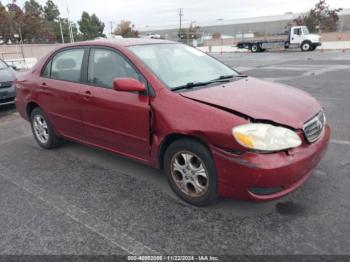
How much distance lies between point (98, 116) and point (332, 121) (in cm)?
430

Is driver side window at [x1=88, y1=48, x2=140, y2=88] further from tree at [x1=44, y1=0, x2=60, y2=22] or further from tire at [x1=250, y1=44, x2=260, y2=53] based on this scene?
tree at [x1=44, y1=0, x2=60, y2=22]

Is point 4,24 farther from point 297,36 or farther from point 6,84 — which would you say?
point 6,84

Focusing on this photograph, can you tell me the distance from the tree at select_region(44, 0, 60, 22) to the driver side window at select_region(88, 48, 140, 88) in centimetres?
9176

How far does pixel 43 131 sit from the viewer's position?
16.5ft

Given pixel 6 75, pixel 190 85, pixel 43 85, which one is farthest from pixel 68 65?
pixel 6 75

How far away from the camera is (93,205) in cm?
336

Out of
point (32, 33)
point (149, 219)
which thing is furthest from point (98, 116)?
point (32, 33)

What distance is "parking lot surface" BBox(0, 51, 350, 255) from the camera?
268 cm

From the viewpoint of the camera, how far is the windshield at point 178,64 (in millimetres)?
3553

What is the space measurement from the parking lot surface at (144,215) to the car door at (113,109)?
0.46 metres

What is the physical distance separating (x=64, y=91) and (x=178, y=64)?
1.55 meters

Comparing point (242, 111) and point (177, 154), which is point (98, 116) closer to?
point (177, 154)

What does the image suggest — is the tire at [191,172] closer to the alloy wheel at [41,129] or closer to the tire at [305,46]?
the alloy wheel at [41,129]

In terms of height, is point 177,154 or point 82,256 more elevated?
point 177,154
